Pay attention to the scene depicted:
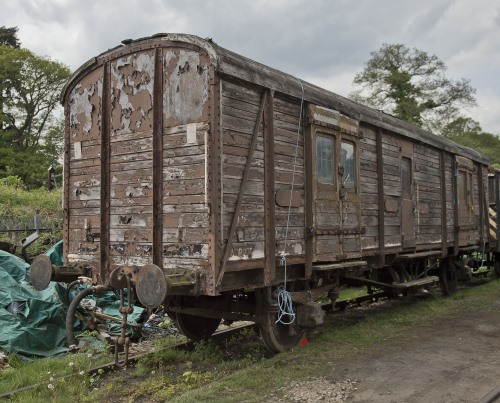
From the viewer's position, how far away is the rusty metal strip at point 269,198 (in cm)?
554

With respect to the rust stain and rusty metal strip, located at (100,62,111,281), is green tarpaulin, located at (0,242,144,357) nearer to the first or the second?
rusty metal strip, located at (100,62,111,281)

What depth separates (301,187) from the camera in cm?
620

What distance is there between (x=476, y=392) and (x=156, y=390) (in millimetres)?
3043

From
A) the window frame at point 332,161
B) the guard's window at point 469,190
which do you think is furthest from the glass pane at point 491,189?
the window frame at point 332,161

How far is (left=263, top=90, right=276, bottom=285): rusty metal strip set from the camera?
554 cm

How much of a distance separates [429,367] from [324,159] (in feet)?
9.32

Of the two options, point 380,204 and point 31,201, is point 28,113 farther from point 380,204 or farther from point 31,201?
point 380,204

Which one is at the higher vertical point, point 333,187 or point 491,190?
point 491,190

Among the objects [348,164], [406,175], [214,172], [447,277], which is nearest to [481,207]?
[447,277]

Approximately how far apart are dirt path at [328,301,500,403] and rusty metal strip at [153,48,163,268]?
229 centimetres

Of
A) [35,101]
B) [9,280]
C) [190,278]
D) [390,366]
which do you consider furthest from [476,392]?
[35,101]

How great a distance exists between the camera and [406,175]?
9.23 metres

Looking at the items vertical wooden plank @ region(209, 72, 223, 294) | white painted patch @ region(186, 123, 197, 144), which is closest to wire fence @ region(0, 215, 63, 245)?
white painted patch @ region(186, 123, 197, 144)

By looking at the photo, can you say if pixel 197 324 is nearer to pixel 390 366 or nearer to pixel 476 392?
pixel 390 366
